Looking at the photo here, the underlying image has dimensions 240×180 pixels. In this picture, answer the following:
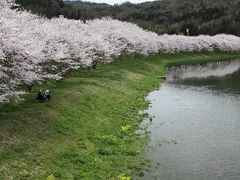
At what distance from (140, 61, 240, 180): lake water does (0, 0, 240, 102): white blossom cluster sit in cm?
1123

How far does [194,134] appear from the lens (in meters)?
34.5

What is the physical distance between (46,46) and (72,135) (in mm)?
14555

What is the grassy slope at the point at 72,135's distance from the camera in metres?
23.9

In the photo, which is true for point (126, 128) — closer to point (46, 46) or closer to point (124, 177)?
point (124, 177)

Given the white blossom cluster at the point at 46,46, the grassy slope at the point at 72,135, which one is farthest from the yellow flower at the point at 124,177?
the white blossom cluster at the point at 46,46

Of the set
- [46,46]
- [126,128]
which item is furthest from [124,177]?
[46,46]

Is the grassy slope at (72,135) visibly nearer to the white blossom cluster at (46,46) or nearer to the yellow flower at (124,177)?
the yellow flower at (124,177)

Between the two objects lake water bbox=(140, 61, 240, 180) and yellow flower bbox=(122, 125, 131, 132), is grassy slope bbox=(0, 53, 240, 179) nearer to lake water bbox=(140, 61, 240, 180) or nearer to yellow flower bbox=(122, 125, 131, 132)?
yellow flower bbox=(122, 125, 131, 132)

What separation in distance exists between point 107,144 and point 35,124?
18.2 feet

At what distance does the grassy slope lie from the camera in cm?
2392

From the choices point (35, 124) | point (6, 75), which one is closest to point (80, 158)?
point (35, 124)

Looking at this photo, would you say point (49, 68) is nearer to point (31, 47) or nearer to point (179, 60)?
point (31, 47)

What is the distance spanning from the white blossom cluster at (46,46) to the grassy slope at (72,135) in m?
2.13

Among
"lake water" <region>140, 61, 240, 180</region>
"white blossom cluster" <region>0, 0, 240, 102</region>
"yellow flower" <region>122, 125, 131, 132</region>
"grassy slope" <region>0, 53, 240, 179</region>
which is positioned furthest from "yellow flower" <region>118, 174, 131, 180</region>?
"yellow flower" <region>122, 125, 131, 132</region>
